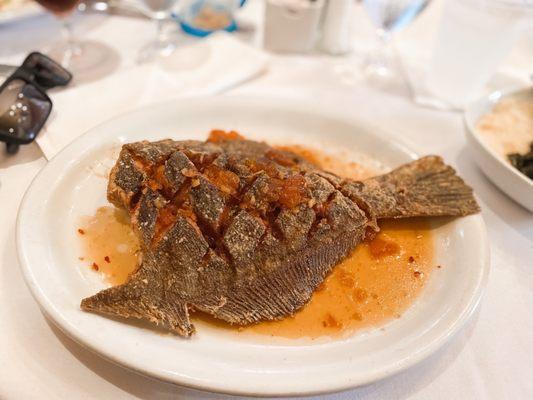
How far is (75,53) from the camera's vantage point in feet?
11.4

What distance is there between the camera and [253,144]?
2.49m

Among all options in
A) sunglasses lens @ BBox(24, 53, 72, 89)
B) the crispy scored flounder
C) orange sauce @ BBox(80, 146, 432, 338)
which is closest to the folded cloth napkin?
sunglasses lens @ BBox(24, 53, 72, 89)

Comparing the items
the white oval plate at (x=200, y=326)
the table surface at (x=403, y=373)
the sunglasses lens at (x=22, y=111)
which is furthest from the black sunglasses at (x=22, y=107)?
the white oval plate at (x=200, y=326)

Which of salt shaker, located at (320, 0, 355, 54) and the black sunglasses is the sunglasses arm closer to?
the black sunglasses

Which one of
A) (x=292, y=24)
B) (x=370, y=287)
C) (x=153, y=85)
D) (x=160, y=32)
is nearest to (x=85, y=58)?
(x=160, y=32)

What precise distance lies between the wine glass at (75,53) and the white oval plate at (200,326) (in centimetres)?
111

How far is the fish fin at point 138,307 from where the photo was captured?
1.66m

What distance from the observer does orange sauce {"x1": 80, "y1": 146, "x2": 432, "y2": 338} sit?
188 cm

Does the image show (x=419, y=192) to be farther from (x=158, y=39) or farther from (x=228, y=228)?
(x=158, y=39)

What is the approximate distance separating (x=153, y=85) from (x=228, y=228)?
5.56ft

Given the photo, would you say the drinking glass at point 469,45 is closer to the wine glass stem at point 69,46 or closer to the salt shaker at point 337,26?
the salt shaker at point 337,26

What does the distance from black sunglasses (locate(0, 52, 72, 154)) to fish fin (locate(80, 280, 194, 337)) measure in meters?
1.23

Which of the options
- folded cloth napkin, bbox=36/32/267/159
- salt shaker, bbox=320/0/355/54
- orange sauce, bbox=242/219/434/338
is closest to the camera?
orange sauce, bbox=242/219/434/338

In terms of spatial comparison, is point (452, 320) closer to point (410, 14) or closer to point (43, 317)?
point (43, 317)
